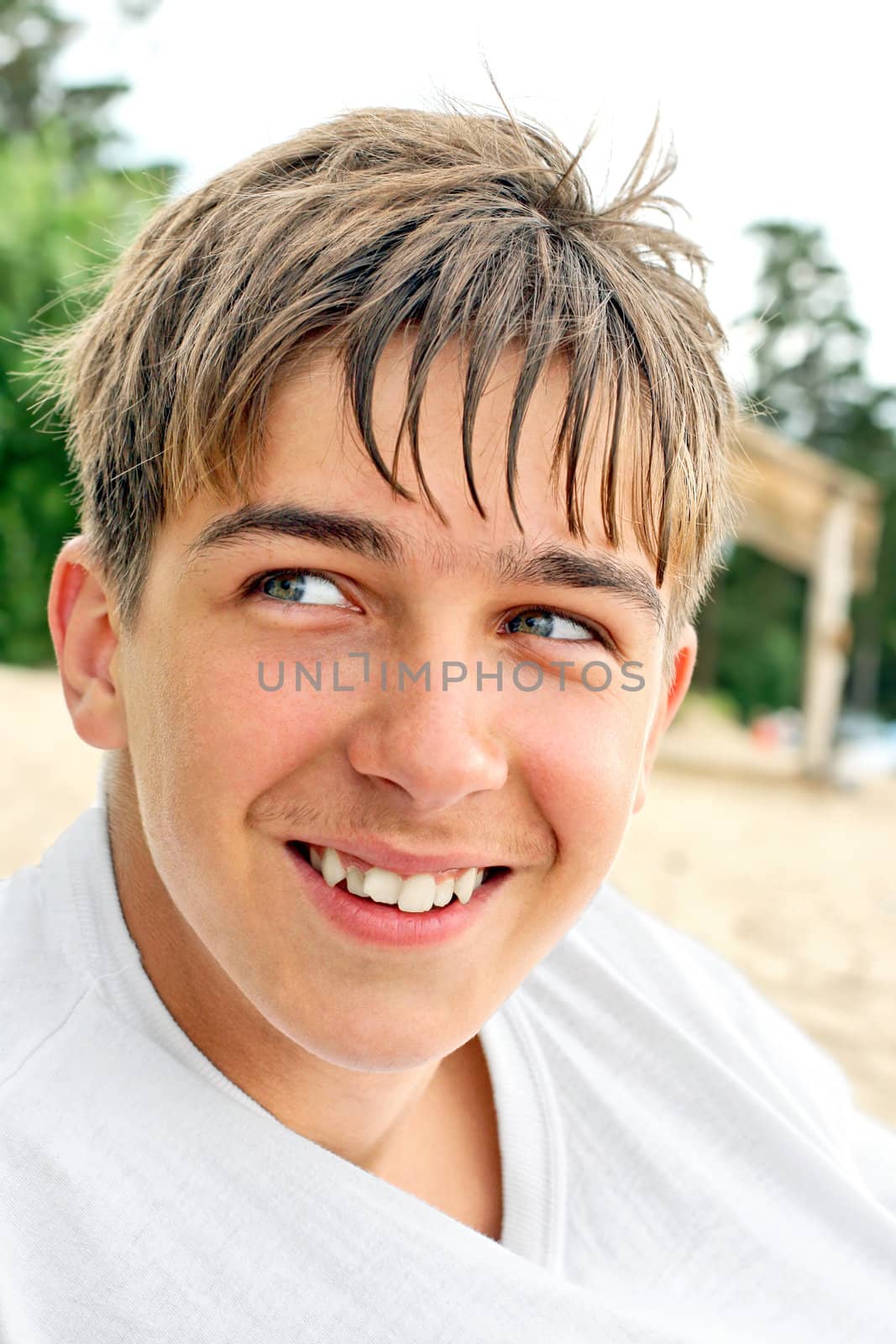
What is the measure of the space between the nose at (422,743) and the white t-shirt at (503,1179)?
411 millimetres

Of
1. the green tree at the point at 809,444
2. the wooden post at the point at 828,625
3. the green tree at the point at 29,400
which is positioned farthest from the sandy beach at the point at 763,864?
the green tree at the point at 809,444

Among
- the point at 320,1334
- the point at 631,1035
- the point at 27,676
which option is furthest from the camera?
the point at 27,676

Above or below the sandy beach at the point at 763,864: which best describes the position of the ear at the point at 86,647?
above

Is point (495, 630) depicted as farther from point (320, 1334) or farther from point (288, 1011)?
point (320, 1334)

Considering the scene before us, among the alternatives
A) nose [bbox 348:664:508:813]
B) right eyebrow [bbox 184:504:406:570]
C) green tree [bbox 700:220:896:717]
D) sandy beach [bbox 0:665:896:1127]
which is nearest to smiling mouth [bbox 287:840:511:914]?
nose [bbox 348:664:508:813]

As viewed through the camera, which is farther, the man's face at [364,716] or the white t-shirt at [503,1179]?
the man's face at [364,716]

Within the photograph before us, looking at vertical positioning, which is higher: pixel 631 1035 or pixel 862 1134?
pixel 631 1035

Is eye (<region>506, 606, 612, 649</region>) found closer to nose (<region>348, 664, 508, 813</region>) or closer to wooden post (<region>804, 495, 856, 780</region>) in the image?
nose (<region>348, 664, 508, 813</region>)

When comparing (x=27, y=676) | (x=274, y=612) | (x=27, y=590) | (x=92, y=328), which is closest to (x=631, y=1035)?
(x=274, y=612)

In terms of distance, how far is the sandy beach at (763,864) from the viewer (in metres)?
5.45

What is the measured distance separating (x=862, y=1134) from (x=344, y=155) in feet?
6.43

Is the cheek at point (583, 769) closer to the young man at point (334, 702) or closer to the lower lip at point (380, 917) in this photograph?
the young man at point (334, 702)

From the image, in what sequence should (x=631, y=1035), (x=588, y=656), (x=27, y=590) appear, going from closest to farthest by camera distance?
(x=588, y=656) < (x=631, y=1035) < (x=27, y=590)

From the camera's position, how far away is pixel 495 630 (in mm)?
1382
